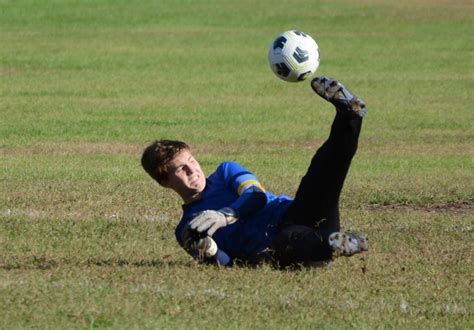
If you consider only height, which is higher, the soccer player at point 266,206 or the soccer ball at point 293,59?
the soccer ball at point 293,59

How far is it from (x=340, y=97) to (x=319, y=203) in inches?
29.5

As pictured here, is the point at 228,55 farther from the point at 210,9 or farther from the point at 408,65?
the point at 210,9

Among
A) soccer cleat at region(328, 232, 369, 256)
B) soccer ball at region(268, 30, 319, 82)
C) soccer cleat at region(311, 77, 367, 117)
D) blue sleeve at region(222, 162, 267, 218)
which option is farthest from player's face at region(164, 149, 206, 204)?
soccer ball at region(268, 30, 319, 82)

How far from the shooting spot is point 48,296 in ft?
23.1

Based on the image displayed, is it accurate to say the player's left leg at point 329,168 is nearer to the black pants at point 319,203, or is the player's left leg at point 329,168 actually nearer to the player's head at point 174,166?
the black pants at point 319,203

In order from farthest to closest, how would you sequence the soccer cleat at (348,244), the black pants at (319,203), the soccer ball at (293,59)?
the soccer ball at (293,59)
the black pants at (319,203)
the soccer cleat at (348,244)

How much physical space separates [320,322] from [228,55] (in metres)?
25.4

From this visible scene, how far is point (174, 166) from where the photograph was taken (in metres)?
8.23

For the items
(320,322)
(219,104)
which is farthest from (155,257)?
(219,104)

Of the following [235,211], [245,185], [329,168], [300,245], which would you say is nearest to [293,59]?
[245,185]

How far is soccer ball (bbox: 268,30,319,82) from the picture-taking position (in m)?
9.74

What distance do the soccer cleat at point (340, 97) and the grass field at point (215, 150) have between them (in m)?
1.08

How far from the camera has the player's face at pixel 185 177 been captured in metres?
8.24

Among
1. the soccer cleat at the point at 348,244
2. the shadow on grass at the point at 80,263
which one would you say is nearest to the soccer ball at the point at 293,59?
the shadow on grass at the point at 80,263
